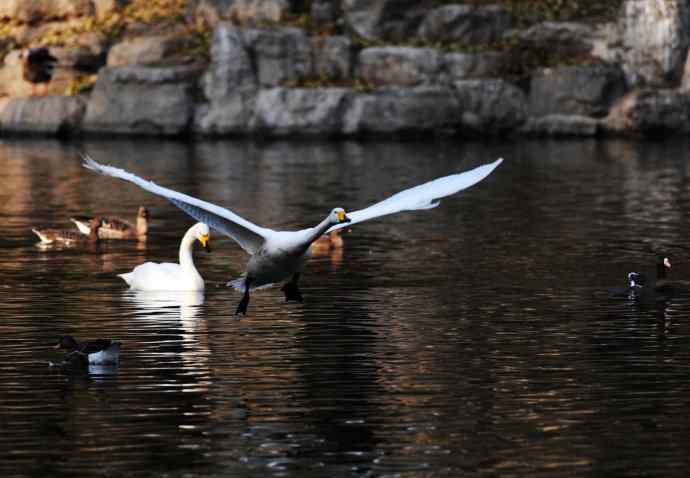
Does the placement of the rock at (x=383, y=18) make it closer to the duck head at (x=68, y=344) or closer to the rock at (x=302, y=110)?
the rock at (x=302, y=110)

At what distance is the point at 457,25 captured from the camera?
229 ft

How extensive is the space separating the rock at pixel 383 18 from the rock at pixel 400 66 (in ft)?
8.28

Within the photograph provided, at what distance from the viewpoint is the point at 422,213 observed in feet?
125

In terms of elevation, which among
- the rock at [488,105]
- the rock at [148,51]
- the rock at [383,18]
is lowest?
the rock at [488,105]

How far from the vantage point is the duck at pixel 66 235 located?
31.2 m

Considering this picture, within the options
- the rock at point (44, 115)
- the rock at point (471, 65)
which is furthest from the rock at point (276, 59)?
the rock at point (44, 115)

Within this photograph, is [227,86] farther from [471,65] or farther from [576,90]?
[576,90]

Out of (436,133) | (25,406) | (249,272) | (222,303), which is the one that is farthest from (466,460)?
(436,133)

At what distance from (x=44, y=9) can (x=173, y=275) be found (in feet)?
178

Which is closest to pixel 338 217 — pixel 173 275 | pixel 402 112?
pixel 173 275

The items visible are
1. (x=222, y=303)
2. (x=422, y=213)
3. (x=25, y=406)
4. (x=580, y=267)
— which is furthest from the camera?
(x=422, y=213)

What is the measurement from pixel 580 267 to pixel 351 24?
44.5m

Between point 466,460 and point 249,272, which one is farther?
point 249,272

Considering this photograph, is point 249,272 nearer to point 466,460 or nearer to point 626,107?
point 466,460
